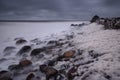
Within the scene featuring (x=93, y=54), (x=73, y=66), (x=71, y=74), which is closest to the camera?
(x=71, y=74)

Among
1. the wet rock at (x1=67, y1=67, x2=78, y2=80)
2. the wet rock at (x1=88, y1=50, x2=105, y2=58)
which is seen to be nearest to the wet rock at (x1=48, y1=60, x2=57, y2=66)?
the wet rock at (x1=67, y1=67, x2=78, y2=80)

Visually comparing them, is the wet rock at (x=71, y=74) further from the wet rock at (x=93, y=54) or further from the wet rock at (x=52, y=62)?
the wet rock at (x=52, y=62)

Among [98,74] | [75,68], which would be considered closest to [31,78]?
[75,68]

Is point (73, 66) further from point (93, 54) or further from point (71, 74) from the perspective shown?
point (93, 54)

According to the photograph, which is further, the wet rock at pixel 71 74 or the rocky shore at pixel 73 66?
the wet rock at pixel 71 74

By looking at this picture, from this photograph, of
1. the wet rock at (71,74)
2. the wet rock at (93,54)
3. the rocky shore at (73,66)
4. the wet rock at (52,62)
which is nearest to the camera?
the rocky shore at (73,66)

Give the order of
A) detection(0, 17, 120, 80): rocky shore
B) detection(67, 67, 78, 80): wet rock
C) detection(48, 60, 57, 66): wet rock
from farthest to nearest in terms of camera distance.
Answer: detection(48, 60, 57, 66): wet rock, detection(67, 67, 78, 80): wet rock, detection(0, 17, 120, 80): rocky shore

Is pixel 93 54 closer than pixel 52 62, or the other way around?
pixel 93 54

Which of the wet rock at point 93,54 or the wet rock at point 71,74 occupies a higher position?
the wet rock at point 93,54

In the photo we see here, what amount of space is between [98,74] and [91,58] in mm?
1938

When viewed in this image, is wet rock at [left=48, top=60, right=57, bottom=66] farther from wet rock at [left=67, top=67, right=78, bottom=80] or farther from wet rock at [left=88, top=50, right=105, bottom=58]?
wet rock at [left=88, top=50, right=105, bottom=58]

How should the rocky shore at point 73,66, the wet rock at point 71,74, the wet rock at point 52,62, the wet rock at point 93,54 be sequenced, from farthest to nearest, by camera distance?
the wet rock at point 52,62 < the wet rock at point 93,54 < the wet rock at point 71,74 < the rocky shore at point 73,66

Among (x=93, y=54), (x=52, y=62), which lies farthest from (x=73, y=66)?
(x=52, y=62)

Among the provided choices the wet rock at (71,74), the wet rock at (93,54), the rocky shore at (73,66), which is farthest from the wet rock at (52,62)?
the wet rock at (93,54)
